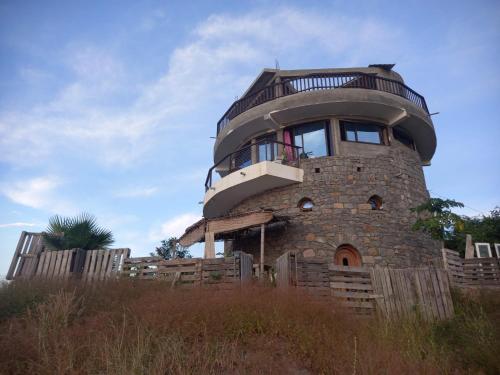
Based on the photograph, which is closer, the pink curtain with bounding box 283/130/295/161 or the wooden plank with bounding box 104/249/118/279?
the wooden plank with bounding box 104/249/118/279

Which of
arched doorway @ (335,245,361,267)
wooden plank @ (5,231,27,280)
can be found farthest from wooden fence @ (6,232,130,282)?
arched doorway @ (335,245,361,267)

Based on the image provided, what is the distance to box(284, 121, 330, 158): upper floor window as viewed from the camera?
1350 cm

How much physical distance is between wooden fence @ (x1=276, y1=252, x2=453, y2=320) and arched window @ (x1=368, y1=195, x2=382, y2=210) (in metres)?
4.59

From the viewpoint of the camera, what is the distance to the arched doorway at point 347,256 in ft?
38.3

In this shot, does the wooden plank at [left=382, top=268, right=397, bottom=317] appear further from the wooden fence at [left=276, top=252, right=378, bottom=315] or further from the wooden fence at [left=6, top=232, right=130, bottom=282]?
the wooden fence at [left=6, top=232, right=130, bottom=282]

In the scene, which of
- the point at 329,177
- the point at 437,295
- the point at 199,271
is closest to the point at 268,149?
the point at 329,177

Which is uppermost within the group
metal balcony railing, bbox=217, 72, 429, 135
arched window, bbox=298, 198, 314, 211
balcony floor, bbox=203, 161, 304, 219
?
metal balcony railing, bbox=217, 72, 429, 135

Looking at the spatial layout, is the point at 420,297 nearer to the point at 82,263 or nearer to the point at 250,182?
the point at 250,182

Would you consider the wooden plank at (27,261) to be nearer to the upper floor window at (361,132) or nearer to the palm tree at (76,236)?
the palm tree at (76,236)

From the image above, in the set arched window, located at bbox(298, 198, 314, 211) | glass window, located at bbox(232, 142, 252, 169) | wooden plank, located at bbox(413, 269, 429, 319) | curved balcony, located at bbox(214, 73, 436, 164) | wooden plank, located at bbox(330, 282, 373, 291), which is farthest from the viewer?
glass window, located at bbox(232, 142, 252, 169)

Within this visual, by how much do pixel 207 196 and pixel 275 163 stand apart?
332 cm

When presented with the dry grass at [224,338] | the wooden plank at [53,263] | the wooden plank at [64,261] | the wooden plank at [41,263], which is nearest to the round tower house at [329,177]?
the wooden plank at [64,261]

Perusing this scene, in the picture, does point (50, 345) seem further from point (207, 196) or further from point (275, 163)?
point (207, 196)

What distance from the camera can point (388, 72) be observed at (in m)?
15.8
